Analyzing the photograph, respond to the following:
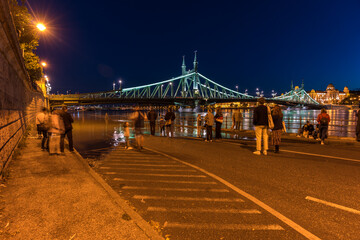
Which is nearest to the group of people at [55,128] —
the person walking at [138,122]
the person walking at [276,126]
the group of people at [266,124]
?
the person walking at [138,122]

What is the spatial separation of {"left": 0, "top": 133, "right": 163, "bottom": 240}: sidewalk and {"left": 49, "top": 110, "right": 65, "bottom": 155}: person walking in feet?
6.12

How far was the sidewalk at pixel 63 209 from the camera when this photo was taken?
292 cm

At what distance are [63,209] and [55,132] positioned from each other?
4.46 m

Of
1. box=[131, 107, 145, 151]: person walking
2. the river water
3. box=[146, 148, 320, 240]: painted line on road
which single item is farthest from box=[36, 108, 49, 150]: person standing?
box=[146, 148, 320, 240]: painted line on road

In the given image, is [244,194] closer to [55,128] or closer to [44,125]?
[55,128]

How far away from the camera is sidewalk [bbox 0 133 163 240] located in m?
2.92

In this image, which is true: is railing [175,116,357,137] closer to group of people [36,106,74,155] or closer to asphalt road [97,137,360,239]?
asphalt road [97,137,360,239]

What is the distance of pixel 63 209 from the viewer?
11.6ft

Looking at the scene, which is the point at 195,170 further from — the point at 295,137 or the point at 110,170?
the point at 295,137

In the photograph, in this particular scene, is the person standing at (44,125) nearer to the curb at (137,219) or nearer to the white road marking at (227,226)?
the curb at (137,219)

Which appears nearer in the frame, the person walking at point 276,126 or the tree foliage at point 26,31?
the person walking at point 276,126

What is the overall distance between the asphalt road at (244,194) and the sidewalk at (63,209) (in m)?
0.39

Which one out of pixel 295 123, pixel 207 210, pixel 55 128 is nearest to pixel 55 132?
pixel 55 128

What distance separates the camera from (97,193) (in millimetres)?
4152
